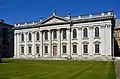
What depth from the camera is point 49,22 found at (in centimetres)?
6012

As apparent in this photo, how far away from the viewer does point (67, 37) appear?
56.5 meters

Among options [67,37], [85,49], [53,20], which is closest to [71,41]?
[67,37]

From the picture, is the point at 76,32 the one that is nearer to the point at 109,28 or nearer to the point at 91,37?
the point at 91,37

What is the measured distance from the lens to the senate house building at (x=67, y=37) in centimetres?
5081

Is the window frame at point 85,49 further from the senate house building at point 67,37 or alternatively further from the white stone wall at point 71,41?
the white stone wall at point 71,41

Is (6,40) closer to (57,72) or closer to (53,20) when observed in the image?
(53,20)

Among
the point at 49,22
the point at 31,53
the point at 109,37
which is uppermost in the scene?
the point at 49,22

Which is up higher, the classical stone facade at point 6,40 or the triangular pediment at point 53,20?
the triangular pediment at point 53,20

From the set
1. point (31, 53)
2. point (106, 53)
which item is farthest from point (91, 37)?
point (31, 53)

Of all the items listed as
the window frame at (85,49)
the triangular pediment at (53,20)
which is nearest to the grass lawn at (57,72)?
the window frame at (85,49)

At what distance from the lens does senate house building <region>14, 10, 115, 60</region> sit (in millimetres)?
50812

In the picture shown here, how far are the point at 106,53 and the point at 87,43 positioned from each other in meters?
5.44

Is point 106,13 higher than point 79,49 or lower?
higher

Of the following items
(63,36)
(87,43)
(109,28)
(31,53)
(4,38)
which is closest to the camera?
(109,28)
